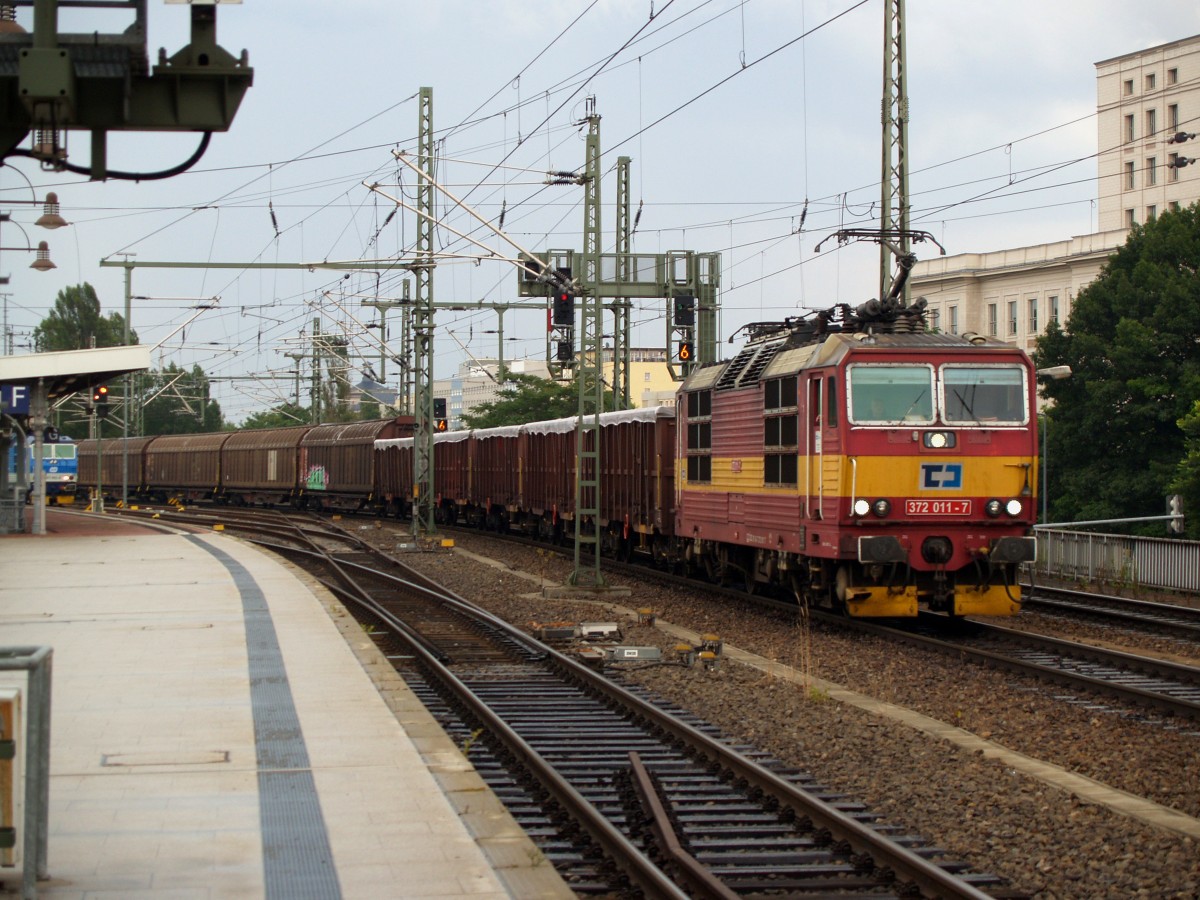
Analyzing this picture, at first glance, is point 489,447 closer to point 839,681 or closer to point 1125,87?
point 839,681

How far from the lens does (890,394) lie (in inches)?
606

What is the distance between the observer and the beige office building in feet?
247

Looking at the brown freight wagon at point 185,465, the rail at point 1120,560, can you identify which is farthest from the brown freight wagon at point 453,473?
the rail at point 1120,560

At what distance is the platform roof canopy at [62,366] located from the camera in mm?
33219

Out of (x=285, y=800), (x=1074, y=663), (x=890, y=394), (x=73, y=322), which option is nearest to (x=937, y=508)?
(x=890, y=394)

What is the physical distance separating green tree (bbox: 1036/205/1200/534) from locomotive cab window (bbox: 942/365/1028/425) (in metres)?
37.0

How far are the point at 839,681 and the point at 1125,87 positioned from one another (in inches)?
3181

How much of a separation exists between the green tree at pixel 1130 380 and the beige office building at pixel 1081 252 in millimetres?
15968

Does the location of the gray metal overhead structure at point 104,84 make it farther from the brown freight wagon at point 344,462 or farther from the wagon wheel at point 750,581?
the brown freight wagon at point 344,462

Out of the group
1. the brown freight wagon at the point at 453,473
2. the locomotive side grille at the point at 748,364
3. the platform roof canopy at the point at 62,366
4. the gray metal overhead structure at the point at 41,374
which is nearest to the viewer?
the locomotive side grille at the point at 748,364

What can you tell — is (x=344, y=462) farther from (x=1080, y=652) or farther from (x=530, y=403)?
(x=1080, y=652)

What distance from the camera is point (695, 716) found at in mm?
11023

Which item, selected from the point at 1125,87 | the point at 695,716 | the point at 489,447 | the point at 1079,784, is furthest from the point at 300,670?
the point at 1125,87

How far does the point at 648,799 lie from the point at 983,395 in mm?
9045
